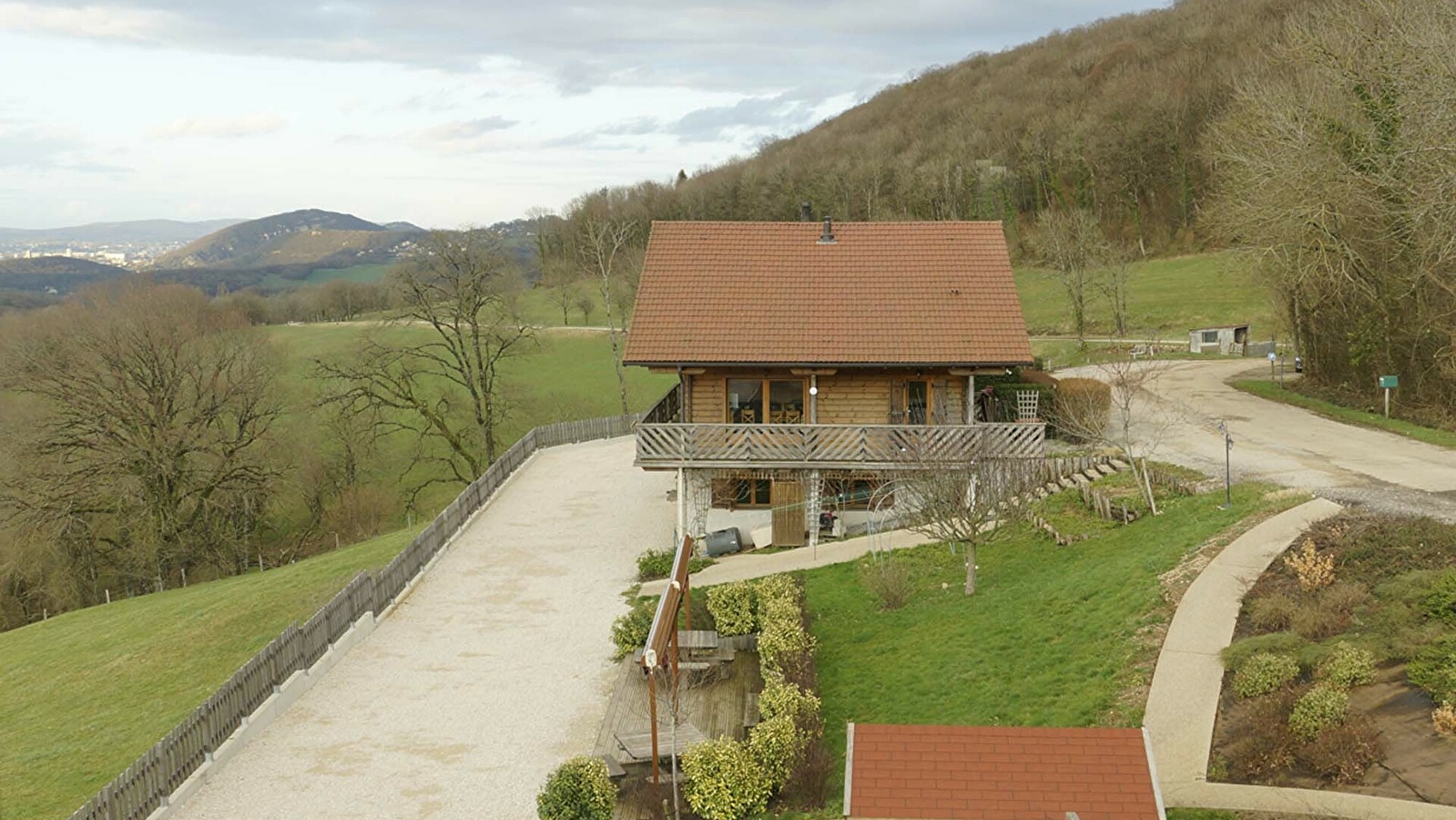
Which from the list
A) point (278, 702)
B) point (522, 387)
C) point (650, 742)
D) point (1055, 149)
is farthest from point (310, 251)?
point (650, 742)

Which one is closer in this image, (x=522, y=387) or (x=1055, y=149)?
(x=522, y=387)

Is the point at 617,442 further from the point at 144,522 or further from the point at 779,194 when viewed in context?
the point at 779,194

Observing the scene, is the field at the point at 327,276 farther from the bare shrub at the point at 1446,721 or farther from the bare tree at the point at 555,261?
the bare shrub at the point at 1446,721

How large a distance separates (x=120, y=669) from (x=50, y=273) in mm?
141422

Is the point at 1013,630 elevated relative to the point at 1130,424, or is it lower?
lower

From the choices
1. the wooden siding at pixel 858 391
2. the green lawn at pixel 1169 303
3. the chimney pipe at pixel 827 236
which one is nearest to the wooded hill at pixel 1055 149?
the green lawn at pixel 1169 303

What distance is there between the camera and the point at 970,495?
21.0 meters

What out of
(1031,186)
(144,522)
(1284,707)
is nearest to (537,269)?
(1031,186)

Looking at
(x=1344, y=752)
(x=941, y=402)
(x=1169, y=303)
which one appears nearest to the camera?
(x=1344, y=752)

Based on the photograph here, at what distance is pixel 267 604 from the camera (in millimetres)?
25172

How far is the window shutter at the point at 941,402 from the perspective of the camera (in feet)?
81.4

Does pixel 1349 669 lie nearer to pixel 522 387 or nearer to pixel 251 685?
pixel 251 685

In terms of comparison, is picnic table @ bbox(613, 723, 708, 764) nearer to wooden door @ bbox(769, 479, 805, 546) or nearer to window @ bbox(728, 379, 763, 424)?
wooden door @ bbox(769, 479, 805, 546)

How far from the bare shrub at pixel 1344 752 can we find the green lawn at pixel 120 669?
17.0m
